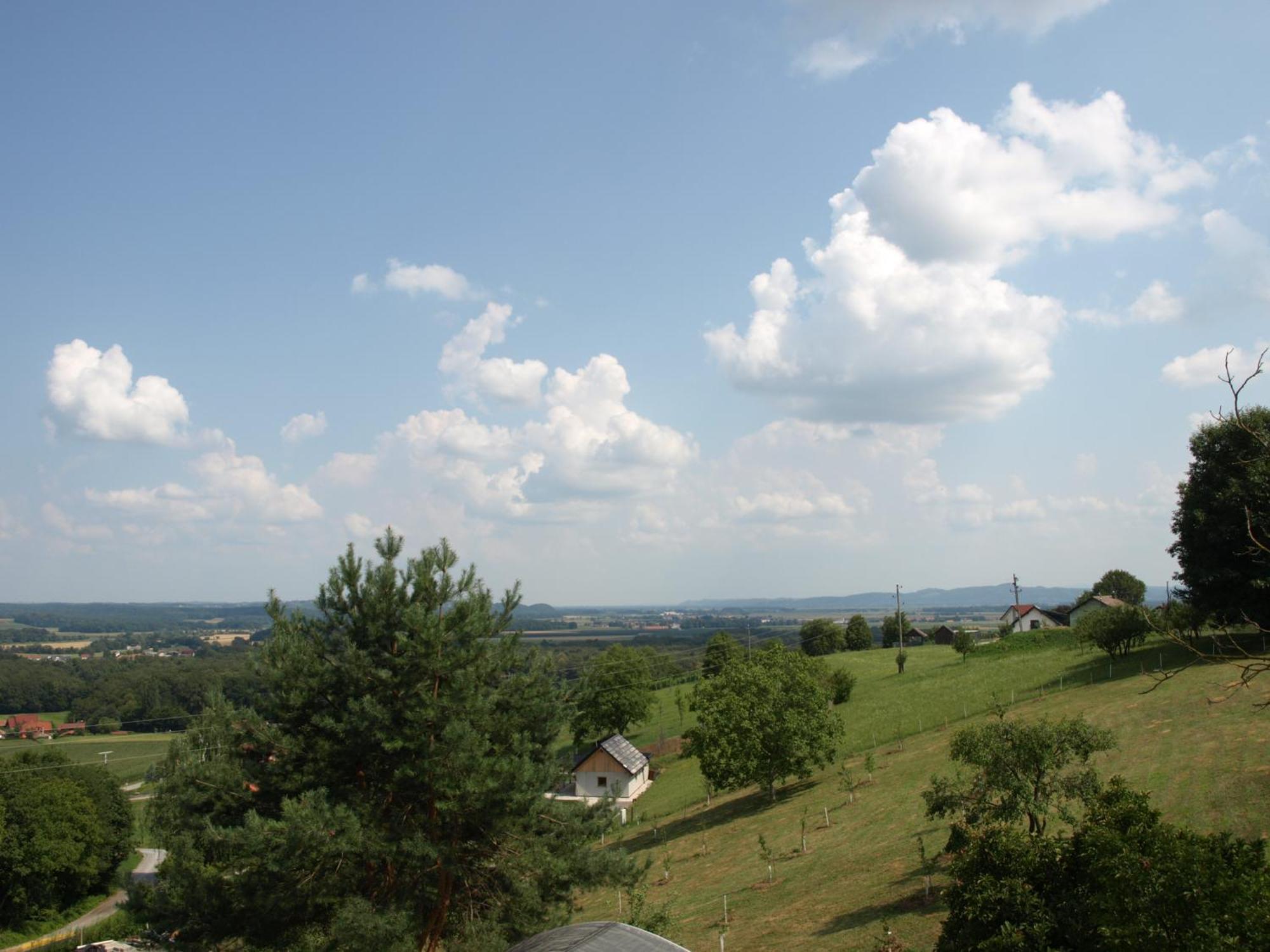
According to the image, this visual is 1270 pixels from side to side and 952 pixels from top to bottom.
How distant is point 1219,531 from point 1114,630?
9.71 meters

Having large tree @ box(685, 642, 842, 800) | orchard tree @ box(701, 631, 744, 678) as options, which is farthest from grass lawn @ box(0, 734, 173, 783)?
large tree @ box(685, 642, 842, 800)

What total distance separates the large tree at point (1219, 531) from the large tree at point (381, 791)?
3650cm

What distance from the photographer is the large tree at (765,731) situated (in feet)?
133

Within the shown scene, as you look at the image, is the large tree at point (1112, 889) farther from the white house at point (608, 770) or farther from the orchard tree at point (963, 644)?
the orchard tree at point (963, 644)

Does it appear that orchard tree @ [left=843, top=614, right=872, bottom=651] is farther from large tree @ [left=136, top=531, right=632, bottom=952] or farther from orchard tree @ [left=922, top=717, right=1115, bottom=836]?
large tree @ [left=136, top=531, right=632, bottom=952]

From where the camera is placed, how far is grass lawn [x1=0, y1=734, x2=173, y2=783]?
8069cm

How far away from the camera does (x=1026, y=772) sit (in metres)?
18.1

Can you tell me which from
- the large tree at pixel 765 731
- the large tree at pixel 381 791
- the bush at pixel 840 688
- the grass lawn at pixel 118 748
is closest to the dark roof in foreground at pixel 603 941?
the large tree at pixel 381 791

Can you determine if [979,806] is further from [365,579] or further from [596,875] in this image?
[365,579]

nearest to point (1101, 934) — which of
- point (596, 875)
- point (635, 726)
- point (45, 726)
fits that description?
point (596, 875)

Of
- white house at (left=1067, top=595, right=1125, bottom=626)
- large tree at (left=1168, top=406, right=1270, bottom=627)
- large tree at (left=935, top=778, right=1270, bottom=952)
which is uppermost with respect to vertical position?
large tree at (left=1168, top=406, right=1270, bottom=627)

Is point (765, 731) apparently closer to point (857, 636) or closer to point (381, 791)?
point (381, 791)

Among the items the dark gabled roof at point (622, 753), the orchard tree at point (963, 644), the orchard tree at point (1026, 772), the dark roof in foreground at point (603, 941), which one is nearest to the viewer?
the dark roof in foreground at point (603, 941)

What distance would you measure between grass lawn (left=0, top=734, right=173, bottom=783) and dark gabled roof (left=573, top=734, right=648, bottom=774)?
44261 millimetres
